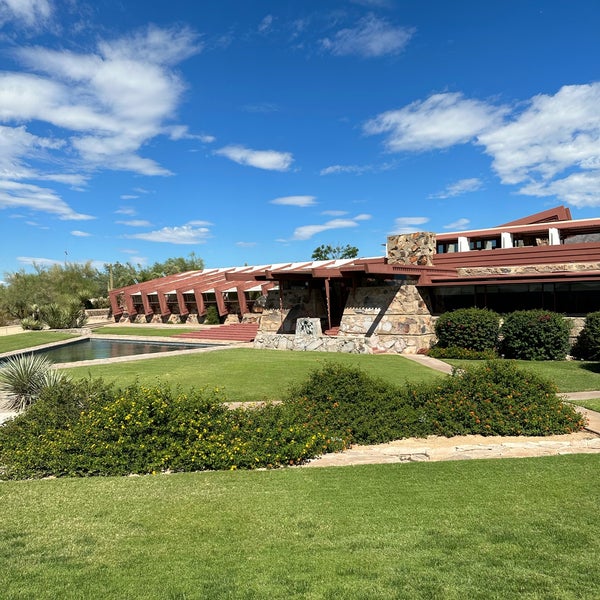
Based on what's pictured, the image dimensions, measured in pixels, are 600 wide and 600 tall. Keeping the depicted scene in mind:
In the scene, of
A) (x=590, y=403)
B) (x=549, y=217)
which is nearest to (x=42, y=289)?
(x=549, y=217)

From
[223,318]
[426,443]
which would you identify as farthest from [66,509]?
[223,318]

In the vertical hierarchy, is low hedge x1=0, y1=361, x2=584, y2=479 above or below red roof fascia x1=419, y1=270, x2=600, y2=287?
below

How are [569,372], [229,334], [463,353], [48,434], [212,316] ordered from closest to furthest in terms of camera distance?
1. [48,434]
2. [569,372]
3. [463,353]
4. [229,334]
5. [212,316]

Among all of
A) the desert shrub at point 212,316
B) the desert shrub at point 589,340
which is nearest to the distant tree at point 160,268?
the desert shrub at point 212,316

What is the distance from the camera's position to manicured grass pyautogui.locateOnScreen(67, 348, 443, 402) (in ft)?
37.7

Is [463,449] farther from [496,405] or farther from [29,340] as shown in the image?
[29,340]

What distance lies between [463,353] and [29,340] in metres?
23.0

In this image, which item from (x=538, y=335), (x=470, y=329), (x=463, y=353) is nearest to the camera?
(x=538, y=335)

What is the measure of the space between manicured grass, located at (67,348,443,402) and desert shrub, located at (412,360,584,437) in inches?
90.6

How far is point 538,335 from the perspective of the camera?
1578cm

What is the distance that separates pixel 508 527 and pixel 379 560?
137cm

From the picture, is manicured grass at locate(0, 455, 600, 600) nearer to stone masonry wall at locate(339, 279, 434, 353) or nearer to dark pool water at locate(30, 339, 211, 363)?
stone masonry wall at locate(339, 279, 434, 353)

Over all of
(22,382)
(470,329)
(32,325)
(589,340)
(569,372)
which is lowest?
(569,372)

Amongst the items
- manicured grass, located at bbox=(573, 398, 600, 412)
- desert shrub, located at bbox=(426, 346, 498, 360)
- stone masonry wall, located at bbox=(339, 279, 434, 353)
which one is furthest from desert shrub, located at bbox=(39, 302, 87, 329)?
manicured grass, located at bbox=(573, 398, 600, 412)
